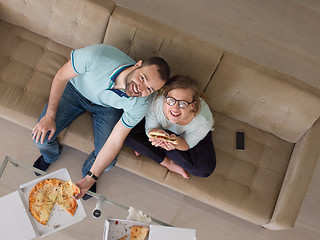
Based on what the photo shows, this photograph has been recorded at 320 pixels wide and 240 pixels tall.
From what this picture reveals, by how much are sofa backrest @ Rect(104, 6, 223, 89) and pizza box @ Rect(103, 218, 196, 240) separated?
3.34 feet

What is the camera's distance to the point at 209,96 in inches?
79.6

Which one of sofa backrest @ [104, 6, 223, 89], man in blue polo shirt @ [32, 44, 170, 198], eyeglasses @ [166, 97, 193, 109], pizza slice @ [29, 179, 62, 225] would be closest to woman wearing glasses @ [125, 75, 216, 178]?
Answer: eyeglasses @ [166, 97, 193, 109]

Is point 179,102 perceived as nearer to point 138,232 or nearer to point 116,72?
point 116,72

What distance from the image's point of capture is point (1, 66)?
199 centimetres

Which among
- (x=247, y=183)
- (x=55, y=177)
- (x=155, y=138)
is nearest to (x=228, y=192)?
(x=247, y=183)

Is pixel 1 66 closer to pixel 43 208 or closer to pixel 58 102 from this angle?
pixel 58 102

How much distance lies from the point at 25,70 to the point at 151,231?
1455mm

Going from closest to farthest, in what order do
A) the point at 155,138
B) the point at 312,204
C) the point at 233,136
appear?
1. the point at 155,138
2. the point at 233,136
3. the point at 312,204

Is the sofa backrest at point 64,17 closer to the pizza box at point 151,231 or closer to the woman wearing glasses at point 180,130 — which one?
the woman wearing glasses at point 180,130

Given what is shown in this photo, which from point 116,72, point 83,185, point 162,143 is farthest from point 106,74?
point 83,185

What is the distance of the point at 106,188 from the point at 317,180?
76.2 inches

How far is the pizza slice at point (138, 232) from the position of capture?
155 centimetres

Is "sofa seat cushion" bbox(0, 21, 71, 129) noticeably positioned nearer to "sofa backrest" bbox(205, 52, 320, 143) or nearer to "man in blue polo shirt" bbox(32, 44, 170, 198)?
"man in blue polo shirt" bbox(32, 44, 170, 198)

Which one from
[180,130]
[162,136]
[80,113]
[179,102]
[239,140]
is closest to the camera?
[179,102]
